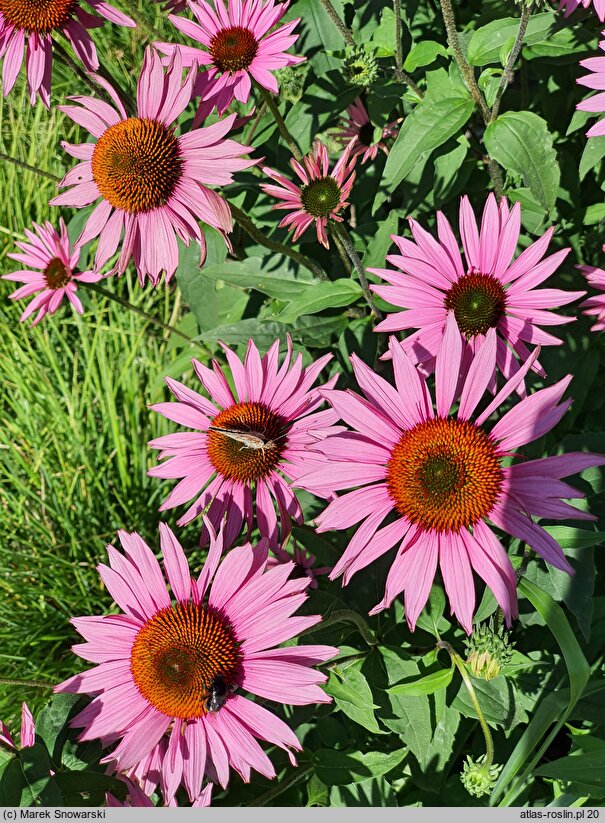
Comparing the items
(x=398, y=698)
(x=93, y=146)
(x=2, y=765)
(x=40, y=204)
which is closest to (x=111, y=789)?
(x=2, y=765)

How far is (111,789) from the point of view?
1.57 meters

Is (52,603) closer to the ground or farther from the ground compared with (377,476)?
closer to the ground

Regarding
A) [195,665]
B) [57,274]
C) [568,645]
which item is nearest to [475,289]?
[568,645]

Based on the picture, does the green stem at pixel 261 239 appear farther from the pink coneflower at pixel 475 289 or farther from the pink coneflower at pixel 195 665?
the pink coneflower at pixel 195 665

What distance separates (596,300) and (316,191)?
831mm

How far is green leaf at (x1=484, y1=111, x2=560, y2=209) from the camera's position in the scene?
1.76m

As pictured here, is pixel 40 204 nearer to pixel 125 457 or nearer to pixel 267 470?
pixel 125 457

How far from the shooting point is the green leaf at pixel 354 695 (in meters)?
1.63

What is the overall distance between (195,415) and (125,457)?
135 centimetres

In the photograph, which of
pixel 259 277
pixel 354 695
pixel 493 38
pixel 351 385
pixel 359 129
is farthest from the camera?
pixel 359 129

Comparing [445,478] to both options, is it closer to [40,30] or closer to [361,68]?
[361,68]

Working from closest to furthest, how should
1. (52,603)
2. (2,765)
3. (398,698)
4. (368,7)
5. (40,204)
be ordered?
(2,765)
(398,698)
(368,7)
(52,603)
(40,204)

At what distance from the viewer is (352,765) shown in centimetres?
182

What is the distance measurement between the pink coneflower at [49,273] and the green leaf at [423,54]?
1.33 m
